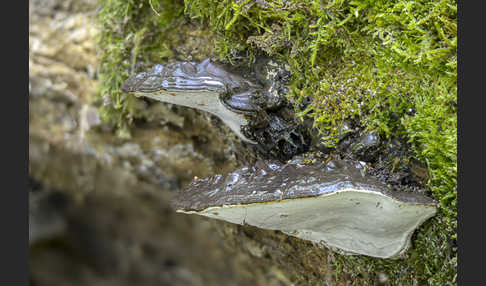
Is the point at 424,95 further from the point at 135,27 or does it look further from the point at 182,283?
the point at 182,283

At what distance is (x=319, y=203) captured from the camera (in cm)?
109

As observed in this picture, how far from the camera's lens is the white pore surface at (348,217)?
109cm

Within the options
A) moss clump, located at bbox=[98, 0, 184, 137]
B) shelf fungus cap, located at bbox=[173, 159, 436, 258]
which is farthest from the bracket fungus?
moss clump, located at bbox=[98, 0, 184, 137]

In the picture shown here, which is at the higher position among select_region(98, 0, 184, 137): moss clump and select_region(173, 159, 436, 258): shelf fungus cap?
select_region(98, 0, 184, 137): moss clump

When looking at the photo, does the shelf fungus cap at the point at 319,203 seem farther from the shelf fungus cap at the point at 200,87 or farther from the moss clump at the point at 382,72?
the shelf fungus cap at the point at 200,87

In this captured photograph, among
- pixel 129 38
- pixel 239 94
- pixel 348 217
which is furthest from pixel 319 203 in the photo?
pixel 129 38

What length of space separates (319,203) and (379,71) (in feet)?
1.72

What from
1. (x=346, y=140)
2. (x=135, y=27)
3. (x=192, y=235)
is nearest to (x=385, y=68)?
(x=346, y=140)

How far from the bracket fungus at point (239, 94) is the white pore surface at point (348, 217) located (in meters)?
0.30

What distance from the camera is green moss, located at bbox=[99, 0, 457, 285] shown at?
3.76 ft

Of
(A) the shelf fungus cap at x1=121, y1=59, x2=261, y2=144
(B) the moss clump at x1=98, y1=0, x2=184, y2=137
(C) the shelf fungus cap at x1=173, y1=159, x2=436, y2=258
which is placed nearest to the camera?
(C) the shelf fungus cap at x1=173, y1=159, x2=436, y2=258

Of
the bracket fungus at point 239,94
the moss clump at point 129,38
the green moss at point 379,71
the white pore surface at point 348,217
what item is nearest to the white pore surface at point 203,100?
the bracket fungus at point 239,94

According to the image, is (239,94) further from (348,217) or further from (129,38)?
(129,38)

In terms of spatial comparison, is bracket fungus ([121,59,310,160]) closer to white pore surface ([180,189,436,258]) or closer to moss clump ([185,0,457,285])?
moss clump ([185,0,457,285])
